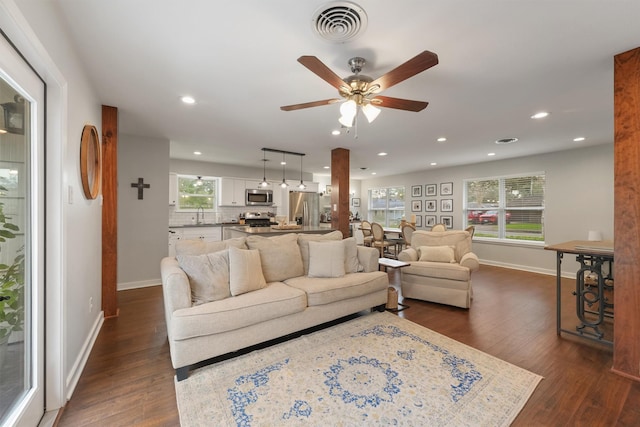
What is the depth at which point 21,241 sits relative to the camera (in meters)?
1.45

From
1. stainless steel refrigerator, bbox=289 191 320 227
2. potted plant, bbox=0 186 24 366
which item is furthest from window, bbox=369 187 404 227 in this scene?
potted plant, bbox=0 186 24 366

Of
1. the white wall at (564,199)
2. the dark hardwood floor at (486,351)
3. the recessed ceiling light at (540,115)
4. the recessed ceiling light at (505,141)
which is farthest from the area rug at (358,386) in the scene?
the white wall at (564,199)

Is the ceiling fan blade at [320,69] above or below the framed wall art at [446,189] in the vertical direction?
above

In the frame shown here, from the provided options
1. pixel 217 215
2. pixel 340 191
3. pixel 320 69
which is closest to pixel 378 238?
pixel 340 191

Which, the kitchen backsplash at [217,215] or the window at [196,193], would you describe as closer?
the kitchen backsplash at [217,215]

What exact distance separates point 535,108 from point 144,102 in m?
4.45

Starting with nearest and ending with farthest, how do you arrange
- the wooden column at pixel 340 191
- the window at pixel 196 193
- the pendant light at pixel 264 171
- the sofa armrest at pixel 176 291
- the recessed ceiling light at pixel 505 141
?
1. the sofa armrest at pixel 176 291
2. the recessed ceiling light at pixel 505 141
3. the wooden column at pixel 340 191
4. the pendant light at pixel 264 171
5. the window at pixel 196 193

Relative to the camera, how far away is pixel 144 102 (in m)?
2.95

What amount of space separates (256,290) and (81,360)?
1.42 meters

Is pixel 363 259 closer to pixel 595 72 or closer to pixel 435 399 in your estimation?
pixel 435 399

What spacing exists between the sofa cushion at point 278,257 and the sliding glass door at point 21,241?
5.56 ft

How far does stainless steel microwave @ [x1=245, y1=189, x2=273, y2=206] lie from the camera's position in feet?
22.8

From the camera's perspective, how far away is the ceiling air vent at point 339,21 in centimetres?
154

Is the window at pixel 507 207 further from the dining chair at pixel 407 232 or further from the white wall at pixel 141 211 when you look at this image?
the white wall at pixel 141 211
